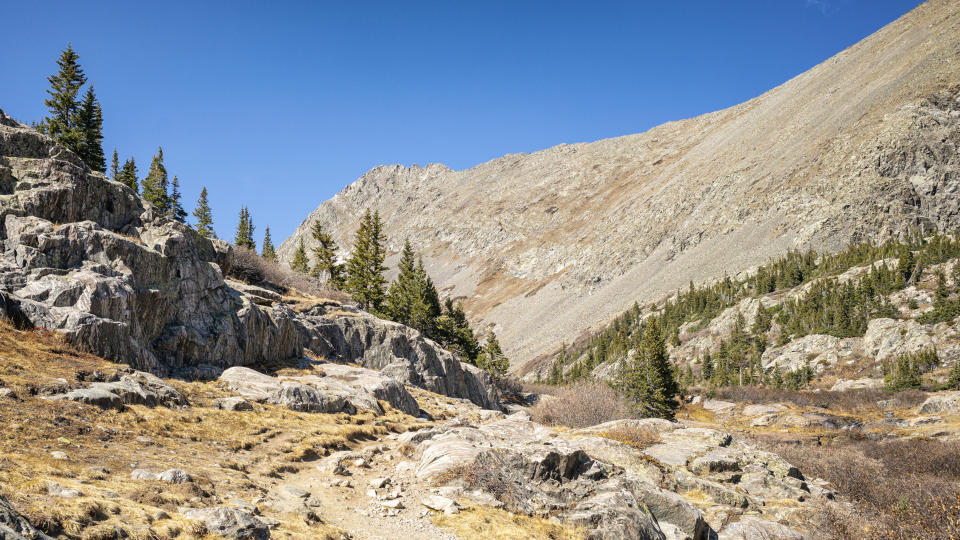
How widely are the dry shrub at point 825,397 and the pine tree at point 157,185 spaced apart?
92.8 m

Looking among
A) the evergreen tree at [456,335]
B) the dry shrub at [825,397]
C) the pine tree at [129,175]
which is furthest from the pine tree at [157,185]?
the dry shrub at [825,397]

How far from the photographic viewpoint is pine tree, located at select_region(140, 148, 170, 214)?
225ft

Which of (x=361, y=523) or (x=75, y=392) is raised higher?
(x=75, y=392)

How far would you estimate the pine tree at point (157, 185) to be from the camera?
68.6 m

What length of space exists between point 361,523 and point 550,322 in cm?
13114

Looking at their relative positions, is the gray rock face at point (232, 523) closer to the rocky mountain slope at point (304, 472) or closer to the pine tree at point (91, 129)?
the rocky mountain slope at point (304, 472)

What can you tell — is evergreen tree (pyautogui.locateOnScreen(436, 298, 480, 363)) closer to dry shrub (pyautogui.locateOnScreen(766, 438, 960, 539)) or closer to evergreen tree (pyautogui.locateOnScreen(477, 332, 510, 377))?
evergreen tree (pyautogui.locateOnScreen(477, 332, 510, 377))

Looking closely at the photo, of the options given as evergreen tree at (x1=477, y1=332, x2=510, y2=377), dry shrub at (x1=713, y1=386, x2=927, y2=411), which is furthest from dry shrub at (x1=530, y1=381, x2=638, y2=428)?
dry shrub at (x1=713, y1=386, x2=927, y2=411)

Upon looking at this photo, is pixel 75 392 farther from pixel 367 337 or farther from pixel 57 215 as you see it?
pixel 367 337

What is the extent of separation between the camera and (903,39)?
157m

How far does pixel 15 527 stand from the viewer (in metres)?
5.84

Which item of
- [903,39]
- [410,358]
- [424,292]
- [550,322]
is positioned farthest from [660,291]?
[903,39]

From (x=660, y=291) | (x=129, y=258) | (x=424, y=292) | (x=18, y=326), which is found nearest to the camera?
(x=18, y=326)

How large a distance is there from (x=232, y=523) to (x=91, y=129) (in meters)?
64.6
